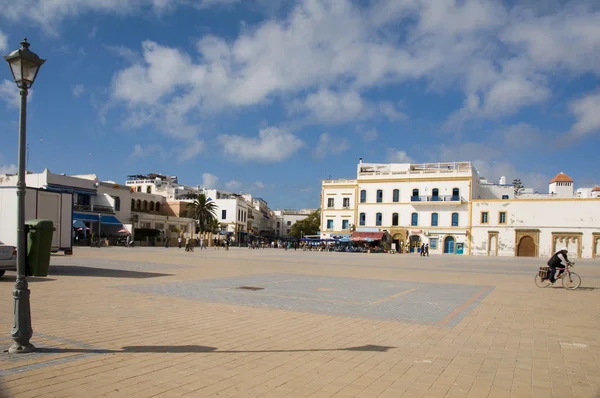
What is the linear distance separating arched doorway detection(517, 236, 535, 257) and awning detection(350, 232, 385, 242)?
1660 cm

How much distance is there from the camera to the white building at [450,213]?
183 ft

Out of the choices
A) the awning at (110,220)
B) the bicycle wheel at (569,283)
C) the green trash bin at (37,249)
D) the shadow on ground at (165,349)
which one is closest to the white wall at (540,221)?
the awning at (110,220)

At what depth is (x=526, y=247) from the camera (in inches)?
2287

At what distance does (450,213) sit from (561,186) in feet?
97.0

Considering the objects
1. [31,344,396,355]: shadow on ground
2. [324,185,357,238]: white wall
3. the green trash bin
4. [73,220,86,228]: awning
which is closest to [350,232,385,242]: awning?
[324,185,357,238]: white wall

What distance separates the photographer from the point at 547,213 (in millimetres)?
56750

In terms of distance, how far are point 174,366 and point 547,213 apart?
5940 cm

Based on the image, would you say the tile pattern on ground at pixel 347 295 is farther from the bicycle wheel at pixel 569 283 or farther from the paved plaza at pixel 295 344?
the bicycle wheel at pixel 569 283

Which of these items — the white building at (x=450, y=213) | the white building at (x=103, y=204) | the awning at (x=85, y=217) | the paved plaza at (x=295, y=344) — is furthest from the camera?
the white building at (x=450, y=213)

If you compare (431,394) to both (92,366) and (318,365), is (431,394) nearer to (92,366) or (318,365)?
(318,365)

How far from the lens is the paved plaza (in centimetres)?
516

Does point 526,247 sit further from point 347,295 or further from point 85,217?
point 347,295

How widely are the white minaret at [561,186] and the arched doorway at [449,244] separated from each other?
78.8ft

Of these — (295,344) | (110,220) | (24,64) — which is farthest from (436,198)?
(24,64)
